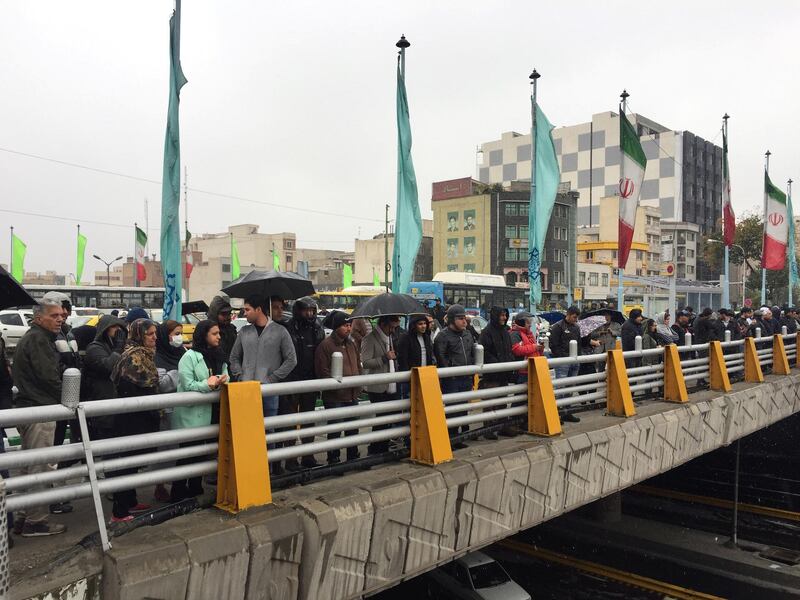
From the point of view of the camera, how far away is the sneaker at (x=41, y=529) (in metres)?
4.05

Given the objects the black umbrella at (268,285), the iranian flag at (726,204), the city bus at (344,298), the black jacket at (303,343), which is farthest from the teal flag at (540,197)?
the city bus at (344,298)

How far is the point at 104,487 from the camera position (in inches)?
138

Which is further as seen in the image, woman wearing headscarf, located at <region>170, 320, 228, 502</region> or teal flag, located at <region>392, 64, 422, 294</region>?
teal flag, located at <region>392, 64, 422, 294</region>

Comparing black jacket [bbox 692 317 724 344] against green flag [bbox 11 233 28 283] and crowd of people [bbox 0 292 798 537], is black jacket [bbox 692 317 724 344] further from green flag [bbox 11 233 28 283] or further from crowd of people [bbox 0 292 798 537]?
green flag [bbox 11 233 28 283]

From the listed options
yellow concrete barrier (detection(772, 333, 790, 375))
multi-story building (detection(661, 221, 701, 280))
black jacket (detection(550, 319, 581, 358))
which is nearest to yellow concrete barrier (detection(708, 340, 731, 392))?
black jacket (detection(550, 319, 581, 358))

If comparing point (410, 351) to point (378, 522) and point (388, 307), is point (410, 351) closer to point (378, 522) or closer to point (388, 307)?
point (388, 307)

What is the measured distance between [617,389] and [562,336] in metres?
1.45

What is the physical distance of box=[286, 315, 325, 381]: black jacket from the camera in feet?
20.9

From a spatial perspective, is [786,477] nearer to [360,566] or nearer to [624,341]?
[624,341]

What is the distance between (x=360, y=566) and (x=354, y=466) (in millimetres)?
980

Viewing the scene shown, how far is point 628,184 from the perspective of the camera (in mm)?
14922

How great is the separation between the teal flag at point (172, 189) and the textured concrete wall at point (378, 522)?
4735 mm

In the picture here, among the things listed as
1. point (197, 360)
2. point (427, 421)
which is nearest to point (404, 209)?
point (427, 421)

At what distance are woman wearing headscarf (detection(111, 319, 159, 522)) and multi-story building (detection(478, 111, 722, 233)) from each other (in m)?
80.5
